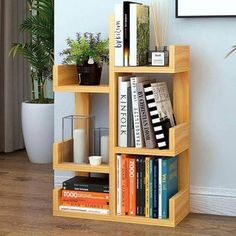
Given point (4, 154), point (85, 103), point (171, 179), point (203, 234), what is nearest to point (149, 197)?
point (171, 179)

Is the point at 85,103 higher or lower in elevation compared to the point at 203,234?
higher

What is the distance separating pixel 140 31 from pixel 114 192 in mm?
788

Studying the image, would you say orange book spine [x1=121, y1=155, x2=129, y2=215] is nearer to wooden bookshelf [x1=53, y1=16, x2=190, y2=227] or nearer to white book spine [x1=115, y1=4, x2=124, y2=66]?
wooden bookshelf [x1=53, y1=16, x2=190, y2=227]

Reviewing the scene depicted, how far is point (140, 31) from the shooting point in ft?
8.97

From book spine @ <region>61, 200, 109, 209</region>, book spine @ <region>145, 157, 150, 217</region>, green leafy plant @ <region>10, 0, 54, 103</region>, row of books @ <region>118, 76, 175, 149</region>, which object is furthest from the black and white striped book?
green leafy plant @ <region>10, 0, 54, 103</region>

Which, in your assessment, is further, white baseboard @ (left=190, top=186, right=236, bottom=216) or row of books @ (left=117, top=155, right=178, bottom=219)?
white baseboard @ (left=190, top=186, right=236, bottom=216)

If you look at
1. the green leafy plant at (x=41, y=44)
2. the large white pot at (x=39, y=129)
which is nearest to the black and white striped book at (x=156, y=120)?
the green leafy plant at (x=41, y=44)

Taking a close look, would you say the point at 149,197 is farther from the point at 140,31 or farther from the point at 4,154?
the point at 4,154

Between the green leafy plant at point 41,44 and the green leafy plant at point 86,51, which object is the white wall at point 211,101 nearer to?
the green leafy plant at point 86,51

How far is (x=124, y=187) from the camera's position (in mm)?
2779

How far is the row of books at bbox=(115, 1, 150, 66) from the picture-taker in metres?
2.68

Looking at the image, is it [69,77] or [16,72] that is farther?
[16,72]

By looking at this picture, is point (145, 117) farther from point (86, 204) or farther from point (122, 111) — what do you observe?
point (86, 204)

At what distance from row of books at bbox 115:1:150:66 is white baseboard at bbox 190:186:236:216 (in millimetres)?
748
